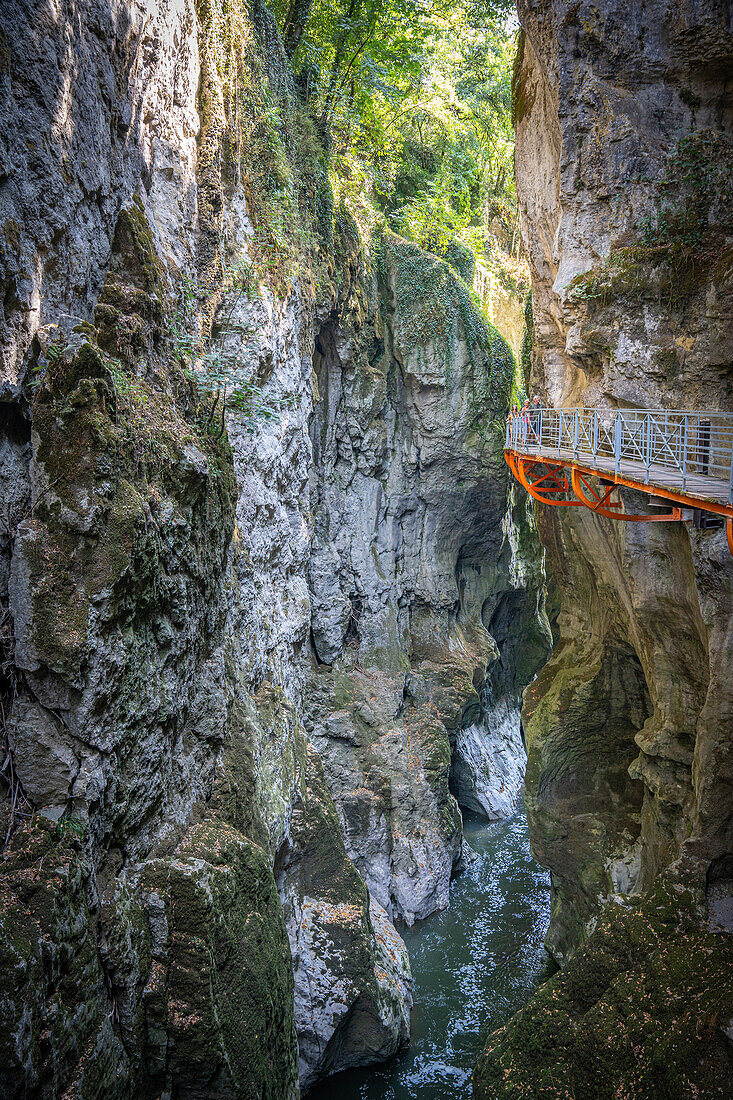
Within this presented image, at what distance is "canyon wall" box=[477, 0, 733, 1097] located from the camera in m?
9.09

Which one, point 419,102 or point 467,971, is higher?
point 419,102

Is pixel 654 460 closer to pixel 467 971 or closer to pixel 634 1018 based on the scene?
pixel 634 1018

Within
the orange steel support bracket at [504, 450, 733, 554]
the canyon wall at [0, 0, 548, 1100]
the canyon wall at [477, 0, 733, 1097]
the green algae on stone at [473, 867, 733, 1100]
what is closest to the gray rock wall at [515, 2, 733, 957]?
the canyon wall at [477, 0, 733, 1097]

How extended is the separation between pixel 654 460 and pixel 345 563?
1058 cm

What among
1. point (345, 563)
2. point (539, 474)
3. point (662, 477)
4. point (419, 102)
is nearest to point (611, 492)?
point (662, 477)

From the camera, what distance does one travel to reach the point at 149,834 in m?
6.72

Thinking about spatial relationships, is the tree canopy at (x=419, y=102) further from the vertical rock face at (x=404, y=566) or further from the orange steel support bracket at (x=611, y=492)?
the orange steel support bracket at (x=611, y=492)

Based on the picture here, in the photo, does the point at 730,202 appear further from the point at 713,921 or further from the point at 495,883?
the point at 495,883

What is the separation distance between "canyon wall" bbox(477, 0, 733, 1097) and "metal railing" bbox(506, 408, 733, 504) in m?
0.74

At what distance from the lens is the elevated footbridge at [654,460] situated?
696cm

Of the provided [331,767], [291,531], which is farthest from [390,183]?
[331,767]

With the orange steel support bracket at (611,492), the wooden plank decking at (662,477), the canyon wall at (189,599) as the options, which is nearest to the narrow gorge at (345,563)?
the canyon wall at (189,599)

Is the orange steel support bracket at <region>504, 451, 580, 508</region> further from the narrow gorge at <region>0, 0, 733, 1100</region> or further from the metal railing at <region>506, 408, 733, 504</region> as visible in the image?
the narrow gorge at <region>0, 0, 733, 1100</region>

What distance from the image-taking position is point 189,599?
25.6 ft
